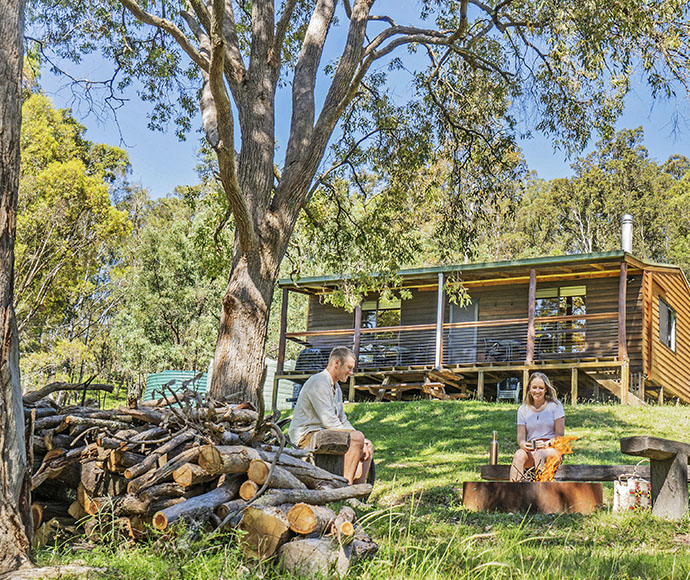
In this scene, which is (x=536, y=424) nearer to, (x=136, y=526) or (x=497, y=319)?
(x=136, y=526)

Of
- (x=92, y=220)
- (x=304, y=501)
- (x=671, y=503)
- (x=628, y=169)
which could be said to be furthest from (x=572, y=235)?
(x=304, y=501)

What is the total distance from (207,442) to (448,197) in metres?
9.46

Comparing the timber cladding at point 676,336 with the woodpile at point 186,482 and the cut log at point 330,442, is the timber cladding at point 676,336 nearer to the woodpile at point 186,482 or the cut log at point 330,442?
the cut log at point 330,442

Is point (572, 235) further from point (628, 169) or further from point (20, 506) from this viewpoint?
point (20, 506)

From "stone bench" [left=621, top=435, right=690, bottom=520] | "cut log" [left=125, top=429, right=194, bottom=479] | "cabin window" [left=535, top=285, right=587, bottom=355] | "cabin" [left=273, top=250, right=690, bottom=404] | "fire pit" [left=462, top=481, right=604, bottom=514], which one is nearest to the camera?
"cut log" [left=125, top=429, right=194, bottom=479]

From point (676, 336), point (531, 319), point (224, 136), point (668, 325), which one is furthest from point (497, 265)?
point (224, 136)

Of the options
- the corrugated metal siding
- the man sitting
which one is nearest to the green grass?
the man sitting

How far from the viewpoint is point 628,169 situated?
37.3 m

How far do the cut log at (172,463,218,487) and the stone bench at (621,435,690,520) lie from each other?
138 inches

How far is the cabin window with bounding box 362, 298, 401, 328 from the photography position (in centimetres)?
2430

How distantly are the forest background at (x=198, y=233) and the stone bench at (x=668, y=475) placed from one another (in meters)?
6.58

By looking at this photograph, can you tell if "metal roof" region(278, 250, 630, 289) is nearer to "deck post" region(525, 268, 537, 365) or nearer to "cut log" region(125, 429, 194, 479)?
"deck post" region(525, 268, 537, 365)

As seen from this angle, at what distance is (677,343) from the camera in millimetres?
23312

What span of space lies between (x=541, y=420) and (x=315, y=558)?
446 centimetres
